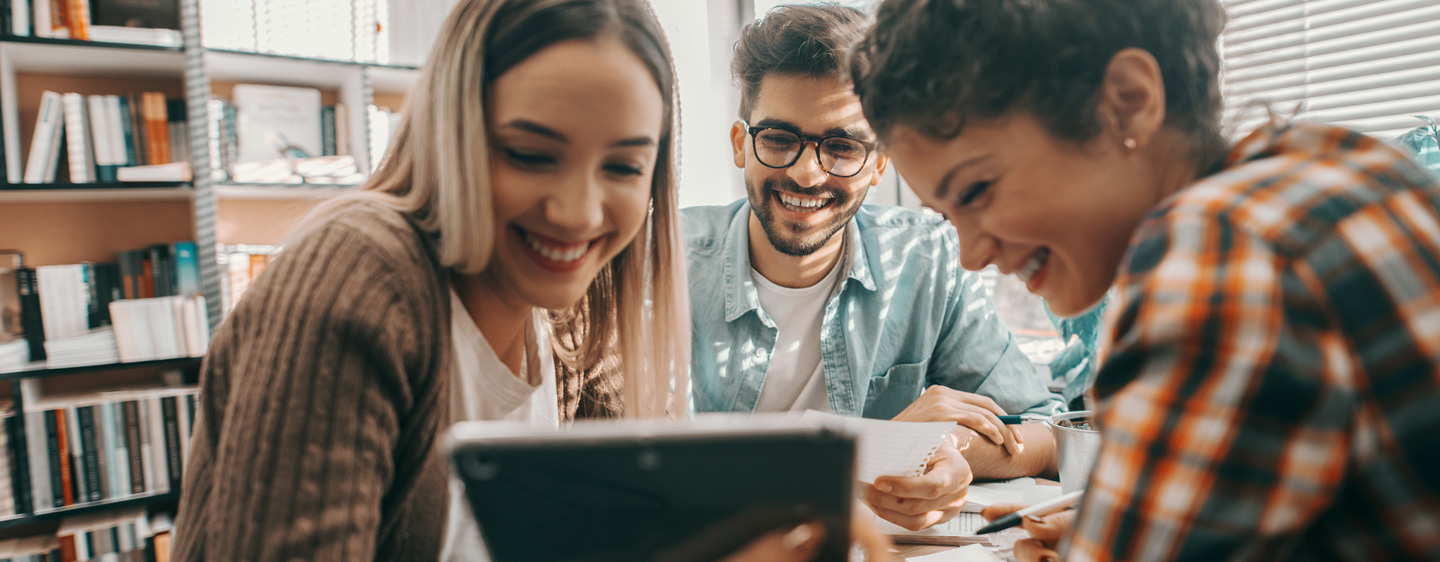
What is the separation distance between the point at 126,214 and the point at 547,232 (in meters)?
2.33

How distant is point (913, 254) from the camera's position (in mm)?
1899

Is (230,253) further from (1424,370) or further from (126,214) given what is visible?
(1424,370)

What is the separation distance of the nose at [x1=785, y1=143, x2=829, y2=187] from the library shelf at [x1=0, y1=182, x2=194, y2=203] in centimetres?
184

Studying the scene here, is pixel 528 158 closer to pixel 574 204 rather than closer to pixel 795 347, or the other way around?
pixel 574 204

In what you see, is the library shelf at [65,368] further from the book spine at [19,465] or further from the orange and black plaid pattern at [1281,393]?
the orange and black plaid pattern at [1281,393]

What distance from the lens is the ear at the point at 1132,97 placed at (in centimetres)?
71

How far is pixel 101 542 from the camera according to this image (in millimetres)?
2188

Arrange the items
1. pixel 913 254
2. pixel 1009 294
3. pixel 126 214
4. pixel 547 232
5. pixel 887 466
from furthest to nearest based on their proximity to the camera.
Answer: pixel 1009 294 → pixel 126 214 → pixel 913 254 → pixel 887 466 → pixel 547 232

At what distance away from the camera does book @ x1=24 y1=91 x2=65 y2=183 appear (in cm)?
214

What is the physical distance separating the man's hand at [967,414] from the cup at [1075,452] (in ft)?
0.93

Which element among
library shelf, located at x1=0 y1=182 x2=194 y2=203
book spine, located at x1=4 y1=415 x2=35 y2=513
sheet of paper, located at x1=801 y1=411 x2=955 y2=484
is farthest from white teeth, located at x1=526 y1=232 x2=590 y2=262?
book spine, located at x1=4 y1=415 x2=35 y2=513

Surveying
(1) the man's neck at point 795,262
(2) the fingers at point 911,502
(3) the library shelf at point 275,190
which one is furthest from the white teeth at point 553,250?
(3) the library shelf at point 275,190

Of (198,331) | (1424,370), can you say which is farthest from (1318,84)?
(198,331)

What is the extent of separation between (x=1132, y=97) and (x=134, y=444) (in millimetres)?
2713
